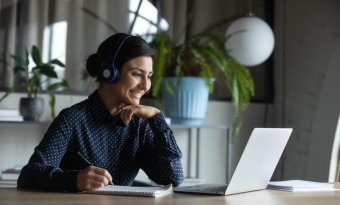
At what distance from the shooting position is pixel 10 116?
9.89ft

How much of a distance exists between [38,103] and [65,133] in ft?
4.19

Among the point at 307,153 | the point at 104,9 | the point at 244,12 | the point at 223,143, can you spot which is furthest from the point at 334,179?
the point at 104,9

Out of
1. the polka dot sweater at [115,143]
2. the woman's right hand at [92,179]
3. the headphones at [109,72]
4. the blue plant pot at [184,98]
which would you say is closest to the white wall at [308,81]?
the blue plant pot at [184,98]

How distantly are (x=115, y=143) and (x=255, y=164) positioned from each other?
0.57 m

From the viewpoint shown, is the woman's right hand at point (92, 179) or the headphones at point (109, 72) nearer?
the woman's right hand at point (92, 179)

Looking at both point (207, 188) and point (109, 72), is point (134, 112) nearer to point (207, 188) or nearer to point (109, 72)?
point (109, 72)

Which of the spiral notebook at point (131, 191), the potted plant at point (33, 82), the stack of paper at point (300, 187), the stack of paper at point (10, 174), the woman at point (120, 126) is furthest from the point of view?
the potted plant at point (33, 82)

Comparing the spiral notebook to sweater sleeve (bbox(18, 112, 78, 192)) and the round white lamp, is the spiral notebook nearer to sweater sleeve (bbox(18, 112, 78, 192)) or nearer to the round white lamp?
sweater sleeve (bbox(18, 112, 78, 192))

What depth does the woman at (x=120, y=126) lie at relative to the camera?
1.94 metres

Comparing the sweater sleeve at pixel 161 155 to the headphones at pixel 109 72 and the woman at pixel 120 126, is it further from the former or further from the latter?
the headphones at pixel 109 72

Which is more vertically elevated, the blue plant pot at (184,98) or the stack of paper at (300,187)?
the blue plant pot at (184,98)

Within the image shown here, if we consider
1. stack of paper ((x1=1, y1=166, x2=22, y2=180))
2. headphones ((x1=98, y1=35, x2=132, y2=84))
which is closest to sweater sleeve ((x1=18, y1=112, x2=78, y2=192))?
headphones ((x1=98, y1=35, x2=132, y2=84))

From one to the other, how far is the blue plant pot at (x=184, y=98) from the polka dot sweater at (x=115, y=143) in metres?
1.32

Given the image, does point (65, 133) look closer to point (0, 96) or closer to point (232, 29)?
point (0, 96)
